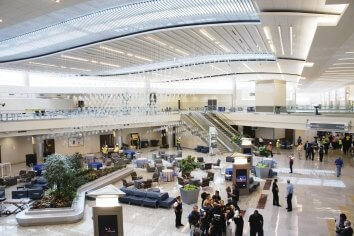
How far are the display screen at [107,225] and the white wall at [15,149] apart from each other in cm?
1998

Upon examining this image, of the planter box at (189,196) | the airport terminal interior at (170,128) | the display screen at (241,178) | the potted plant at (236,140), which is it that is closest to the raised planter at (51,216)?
the airport terminal interior at (170,128)

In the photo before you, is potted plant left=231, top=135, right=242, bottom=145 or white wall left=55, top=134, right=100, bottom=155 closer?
potted plant left=231, top=135, right=242, bottom=145

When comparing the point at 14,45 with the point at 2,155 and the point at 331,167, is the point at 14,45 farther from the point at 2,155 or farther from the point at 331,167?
the point at 331,167

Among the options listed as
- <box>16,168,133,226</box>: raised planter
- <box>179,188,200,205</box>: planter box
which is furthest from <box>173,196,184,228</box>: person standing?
<box>16,168,133,226</box>: raised planter

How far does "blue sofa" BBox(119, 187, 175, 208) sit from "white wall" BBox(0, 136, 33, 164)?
50.8 feet

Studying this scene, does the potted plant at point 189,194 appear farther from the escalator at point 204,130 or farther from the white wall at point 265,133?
the white wall at point 265,133

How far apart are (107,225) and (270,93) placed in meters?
32.0

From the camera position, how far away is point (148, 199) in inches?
544

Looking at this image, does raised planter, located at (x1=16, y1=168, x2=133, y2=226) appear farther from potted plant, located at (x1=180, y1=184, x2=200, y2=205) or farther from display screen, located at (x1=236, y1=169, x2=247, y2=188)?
display screen, located at (x1=236, y1=169, x2=247, y2=188)

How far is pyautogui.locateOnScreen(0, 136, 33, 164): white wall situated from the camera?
82.9 feet

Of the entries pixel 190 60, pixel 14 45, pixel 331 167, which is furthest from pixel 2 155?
pixel 331 167

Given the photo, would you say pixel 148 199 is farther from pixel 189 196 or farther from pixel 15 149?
pixel 15 149

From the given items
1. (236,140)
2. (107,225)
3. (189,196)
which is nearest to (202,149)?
(236,140)

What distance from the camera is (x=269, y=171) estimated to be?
750 inches
